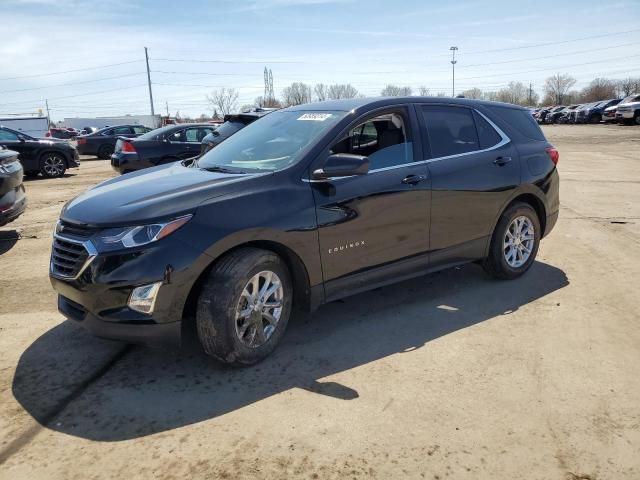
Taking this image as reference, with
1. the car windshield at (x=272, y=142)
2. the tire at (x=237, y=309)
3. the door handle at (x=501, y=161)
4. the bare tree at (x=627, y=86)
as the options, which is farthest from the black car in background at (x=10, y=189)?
the bare tree at (x=627, y=86)

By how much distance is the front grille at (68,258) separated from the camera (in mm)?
3285

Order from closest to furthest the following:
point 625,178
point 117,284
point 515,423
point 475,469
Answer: point 475,469, point 515,423, point 117,284, point 625,178

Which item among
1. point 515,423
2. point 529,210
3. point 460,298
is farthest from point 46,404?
point 529,210

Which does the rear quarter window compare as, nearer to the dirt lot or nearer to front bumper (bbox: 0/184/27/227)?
the dirt lot

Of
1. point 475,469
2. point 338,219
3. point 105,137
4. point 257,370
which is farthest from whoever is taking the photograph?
point 105,137

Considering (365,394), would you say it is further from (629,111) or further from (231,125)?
(629,111)

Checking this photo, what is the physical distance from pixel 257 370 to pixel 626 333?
2763 millimetres

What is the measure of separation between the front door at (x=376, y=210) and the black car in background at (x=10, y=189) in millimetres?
4728

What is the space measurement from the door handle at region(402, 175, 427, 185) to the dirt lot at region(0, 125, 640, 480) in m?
1.10

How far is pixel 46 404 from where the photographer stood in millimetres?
3201

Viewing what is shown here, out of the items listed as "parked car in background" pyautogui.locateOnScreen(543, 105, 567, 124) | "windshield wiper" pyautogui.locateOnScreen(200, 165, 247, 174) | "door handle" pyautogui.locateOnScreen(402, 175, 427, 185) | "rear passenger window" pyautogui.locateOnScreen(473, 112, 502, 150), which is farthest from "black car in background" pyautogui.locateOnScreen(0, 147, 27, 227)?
"parked car in background" pyautogui.locateOnScreen(543, 105, 567, 124)

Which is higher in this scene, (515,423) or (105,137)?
(105,137)

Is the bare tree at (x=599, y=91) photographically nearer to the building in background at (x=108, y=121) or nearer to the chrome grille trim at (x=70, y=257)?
the building in background at (x=108, y=121)

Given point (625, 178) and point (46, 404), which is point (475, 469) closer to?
point (46, 404)
